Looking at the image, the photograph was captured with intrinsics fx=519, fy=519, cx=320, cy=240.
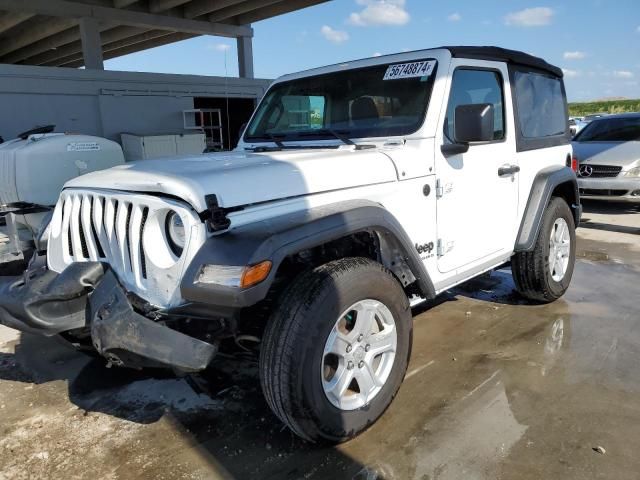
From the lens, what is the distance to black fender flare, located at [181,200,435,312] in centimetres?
208

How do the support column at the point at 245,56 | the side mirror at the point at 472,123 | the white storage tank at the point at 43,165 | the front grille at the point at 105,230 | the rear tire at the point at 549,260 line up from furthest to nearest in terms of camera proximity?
the support column at the point at 245,56 < the white storage tank at the point at 43,165 < the rear tire at the point at 549,260 < the side mirror at the point at 472,123 < the front grille at the point at 105,230

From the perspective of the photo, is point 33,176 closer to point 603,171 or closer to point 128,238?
point 128,238

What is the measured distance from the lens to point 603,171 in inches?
350

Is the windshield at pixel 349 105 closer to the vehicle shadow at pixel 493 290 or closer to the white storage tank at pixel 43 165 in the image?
the white storage tank at pixel 43 165

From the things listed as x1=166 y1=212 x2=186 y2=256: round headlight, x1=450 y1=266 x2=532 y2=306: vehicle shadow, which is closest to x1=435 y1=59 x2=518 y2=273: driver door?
x1=450 y1=266 x2=532 y2=306: vehicle shadow

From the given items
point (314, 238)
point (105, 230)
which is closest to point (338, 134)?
point (314, 238)

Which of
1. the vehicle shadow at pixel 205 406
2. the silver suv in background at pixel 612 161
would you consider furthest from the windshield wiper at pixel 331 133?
the silver suv in background at pixel 612 161

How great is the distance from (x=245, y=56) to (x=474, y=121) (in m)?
18.8

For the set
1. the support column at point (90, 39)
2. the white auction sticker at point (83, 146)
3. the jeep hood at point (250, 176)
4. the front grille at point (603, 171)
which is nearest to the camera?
the jeep hood at point (250, 176)

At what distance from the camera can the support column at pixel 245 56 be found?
20203 millimetres

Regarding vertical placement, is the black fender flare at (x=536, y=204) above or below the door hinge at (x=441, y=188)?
below

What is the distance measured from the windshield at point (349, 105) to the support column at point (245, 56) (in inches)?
674

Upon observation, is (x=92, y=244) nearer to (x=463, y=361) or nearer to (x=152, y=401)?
(x=152, y=401)

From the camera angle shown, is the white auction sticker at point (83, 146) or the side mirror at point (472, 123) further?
the white auction sticker at point (83, 146)
